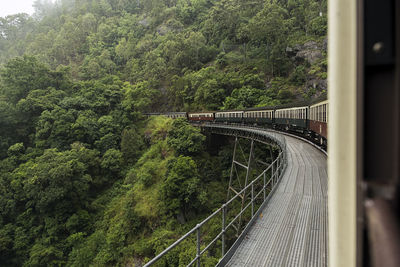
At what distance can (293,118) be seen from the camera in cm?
1383

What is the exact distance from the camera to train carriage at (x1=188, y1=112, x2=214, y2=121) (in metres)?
26.0

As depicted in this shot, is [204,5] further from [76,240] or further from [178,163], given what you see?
[76,240]

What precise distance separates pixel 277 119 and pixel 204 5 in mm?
59044

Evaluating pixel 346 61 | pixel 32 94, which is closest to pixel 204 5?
pixel 32 94

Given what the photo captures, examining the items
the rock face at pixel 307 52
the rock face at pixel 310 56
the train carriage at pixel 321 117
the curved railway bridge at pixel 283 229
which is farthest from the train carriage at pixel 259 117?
the rock face at pixel 307 52

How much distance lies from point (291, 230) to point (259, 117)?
55.8 ft

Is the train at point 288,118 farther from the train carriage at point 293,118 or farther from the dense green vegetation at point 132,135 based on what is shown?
the dense green vegetation at point 132,135

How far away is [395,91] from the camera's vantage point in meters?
0.38

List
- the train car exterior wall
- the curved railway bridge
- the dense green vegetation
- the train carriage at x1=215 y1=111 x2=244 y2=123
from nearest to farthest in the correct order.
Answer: the curved railway bridge → the train car exterior wall → the dense green vegetation → the train carriage at x1=215 y1=111 x2=244 y2=123

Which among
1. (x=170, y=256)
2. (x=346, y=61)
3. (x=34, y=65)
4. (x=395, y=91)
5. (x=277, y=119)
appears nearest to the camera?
(x=395, y=91)

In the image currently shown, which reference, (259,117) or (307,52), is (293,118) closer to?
(259,117)

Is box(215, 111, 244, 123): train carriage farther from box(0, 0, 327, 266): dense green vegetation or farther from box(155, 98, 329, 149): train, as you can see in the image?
box(0, 0, 327, 266): dense green vegetation

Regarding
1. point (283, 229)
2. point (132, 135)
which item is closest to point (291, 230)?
point (283, 229)

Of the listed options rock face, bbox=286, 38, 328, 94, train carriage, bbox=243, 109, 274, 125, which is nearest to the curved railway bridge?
train carriage, bbox=243, 109, 274, 125
